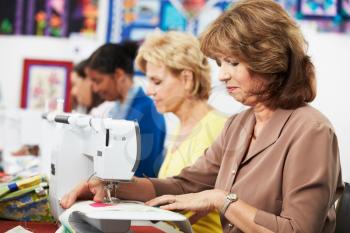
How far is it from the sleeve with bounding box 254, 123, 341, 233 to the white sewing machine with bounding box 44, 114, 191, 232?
26 centimetres

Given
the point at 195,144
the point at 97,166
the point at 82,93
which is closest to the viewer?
the point at 97,166

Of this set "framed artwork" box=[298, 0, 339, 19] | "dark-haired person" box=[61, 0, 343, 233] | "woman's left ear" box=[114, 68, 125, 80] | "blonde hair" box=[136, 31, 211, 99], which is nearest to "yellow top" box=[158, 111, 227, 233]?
"blonde hair" box=[136, 31, 211, 99]

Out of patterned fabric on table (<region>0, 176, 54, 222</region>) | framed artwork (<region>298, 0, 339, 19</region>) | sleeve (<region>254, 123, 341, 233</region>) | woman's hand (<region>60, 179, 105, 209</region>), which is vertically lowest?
patterned fabric on table (<region>0, 176, 54, 222</region>)

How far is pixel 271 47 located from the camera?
5.59ft

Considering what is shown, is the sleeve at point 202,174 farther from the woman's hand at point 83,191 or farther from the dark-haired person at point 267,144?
the woman's hand at point 83,191

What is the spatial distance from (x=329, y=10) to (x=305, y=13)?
0.15 metres

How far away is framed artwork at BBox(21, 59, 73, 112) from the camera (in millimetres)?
4286

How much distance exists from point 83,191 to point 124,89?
5.75ft

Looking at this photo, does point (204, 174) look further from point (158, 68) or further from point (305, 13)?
point (305, 13)

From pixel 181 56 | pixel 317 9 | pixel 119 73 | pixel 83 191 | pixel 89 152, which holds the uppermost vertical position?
pixel 317 9

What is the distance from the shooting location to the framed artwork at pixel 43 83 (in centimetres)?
429

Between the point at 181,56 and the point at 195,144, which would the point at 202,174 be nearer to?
the point at 195,144

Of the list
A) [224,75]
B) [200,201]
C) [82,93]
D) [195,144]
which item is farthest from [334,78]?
[200,201]

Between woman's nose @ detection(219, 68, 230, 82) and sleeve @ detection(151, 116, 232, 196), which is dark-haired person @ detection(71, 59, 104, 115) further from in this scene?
woman's nose @ detection(219, 68, 230, 82)
